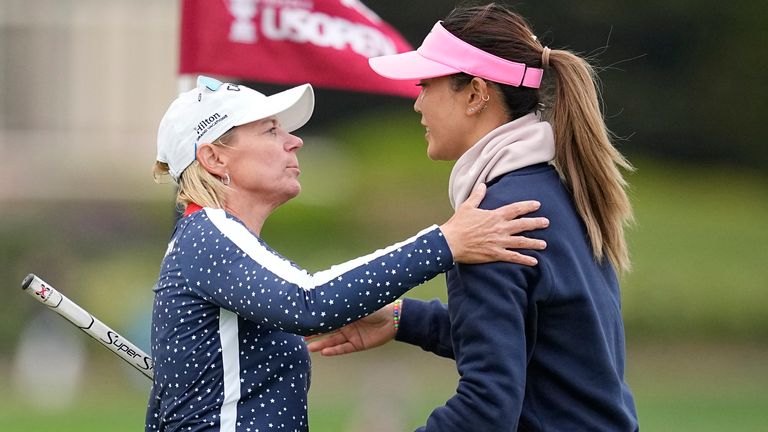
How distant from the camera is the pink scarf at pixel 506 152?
10.6 ft

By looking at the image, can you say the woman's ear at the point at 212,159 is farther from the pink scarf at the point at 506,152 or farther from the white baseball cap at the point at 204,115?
the pink scarf at the point at 506,152

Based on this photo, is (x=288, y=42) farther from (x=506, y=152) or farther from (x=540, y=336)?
(x=540, y=336)

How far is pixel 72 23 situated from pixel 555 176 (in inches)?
614

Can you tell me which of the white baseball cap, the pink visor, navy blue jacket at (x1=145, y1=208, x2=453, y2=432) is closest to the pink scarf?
the pink visor

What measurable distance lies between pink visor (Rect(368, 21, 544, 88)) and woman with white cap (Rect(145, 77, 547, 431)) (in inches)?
12.8

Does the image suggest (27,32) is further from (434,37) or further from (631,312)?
(434,37)

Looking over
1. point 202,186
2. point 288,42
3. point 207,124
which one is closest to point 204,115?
point 207,124

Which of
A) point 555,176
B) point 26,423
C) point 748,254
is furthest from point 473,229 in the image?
point 748,254

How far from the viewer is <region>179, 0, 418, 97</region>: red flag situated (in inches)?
207

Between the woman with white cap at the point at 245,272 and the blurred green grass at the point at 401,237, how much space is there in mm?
10587

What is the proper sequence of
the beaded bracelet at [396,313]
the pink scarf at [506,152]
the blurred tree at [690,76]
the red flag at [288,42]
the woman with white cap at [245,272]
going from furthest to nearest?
the blurred tree at [690,76]
the red flag at [288,42]
the beaded bracelet at [396,313]
the pink scarf at [506,152]
the woman with white cap at [245,272]

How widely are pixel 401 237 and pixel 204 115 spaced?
42.2 feet

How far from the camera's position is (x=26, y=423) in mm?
10945

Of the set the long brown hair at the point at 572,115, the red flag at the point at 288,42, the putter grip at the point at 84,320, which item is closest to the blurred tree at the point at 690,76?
the red flag at the point at 288,42
